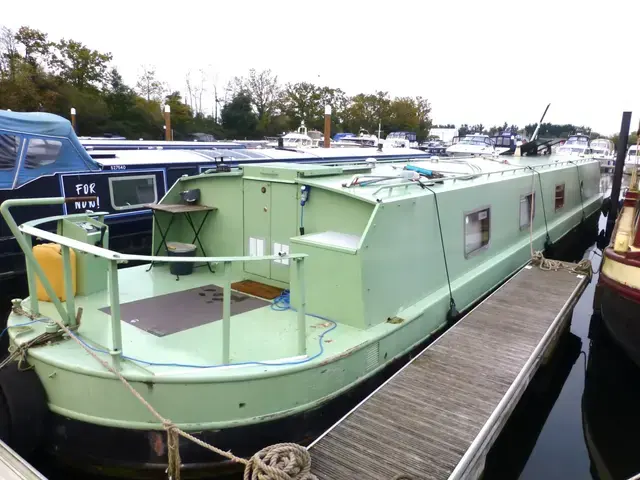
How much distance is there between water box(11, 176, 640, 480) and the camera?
5230mm

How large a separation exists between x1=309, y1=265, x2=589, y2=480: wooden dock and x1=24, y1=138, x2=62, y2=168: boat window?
7.64m

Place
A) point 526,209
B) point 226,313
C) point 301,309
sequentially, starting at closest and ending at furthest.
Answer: point 226,313
point 301,309
point 526,209

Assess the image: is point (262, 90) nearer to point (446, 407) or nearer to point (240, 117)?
point (240, 117)

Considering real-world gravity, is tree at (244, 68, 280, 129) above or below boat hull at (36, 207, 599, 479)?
above

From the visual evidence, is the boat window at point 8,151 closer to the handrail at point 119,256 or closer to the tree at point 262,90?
the handrail at point 119,256

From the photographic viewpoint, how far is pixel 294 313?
5059 mm

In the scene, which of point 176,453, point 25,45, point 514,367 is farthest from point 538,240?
point 25,45

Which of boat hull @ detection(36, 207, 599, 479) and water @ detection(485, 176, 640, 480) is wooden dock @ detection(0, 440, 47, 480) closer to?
boat hull @ detection(36, 207, 599, 479)

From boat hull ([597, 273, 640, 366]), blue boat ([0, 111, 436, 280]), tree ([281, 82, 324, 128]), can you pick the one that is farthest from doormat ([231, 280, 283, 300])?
tree ([281, 82, 324, 128])

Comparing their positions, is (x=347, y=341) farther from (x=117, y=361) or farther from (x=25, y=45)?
(x=25, y=45)

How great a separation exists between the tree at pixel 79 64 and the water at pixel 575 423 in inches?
1533

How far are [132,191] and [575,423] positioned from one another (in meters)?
8.66

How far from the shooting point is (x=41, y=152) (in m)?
8.86

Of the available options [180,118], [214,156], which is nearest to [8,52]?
[180,118]
